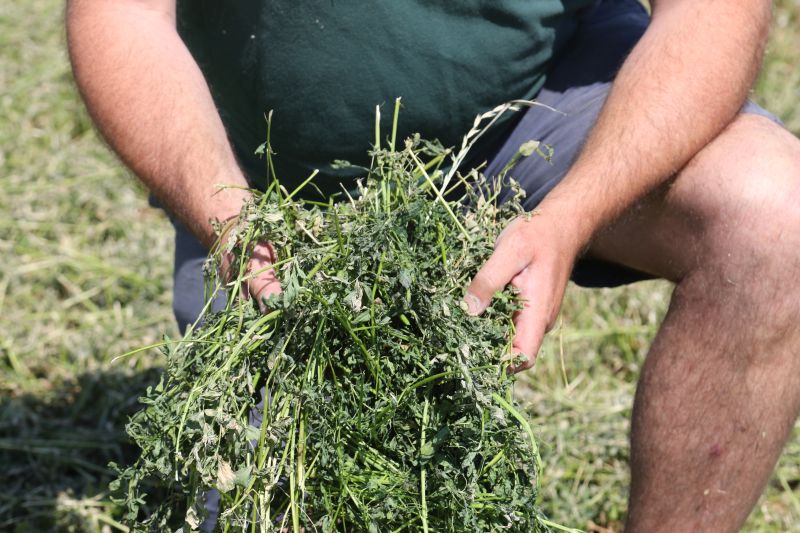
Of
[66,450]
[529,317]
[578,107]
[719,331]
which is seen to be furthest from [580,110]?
[66,450]

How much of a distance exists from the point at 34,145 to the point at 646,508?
2816mm

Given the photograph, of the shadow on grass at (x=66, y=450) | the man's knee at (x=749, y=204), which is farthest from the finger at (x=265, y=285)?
the shadow on grass at (x=66, y=450)

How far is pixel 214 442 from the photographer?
1401 mm

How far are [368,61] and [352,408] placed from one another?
760mm

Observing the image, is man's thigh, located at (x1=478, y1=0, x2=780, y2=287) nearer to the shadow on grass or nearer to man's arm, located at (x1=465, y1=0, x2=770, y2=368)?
man's arm, located at (x1=465, y1=0, x2=770, y2=368)

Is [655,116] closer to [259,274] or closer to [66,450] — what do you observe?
[259,274]

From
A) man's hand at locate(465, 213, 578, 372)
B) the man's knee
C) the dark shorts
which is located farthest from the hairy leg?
man's hand at locate(465, 213, 578, 372)

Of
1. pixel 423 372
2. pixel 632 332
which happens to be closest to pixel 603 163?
pixel 423 372

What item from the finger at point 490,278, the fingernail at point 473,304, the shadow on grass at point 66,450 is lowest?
the shadow on grass at point 66,450

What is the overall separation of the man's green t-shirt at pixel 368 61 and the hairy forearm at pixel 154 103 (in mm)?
→ 150

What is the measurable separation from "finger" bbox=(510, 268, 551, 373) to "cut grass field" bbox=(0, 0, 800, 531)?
2.26 feet

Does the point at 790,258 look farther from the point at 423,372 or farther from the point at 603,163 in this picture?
the point at 423,372

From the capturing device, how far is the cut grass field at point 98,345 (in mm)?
2584

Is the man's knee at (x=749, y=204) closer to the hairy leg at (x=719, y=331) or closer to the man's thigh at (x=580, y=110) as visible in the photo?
the hairy leg at (x=719, y=331)
